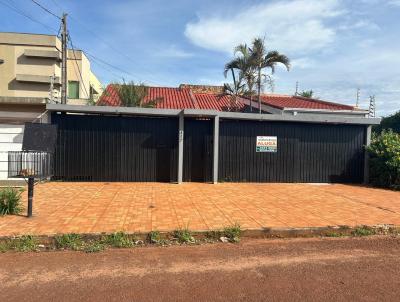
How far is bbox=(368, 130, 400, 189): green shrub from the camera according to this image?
12.8 meters

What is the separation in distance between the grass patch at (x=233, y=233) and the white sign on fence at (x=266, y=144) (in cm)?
687

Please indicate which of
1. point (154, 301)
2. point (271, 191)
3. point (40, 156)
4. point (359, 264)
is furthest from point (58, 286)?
point (271, 191)

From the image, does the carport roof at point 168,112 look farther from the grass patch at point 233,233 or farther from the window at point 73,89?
the window at point 73,89

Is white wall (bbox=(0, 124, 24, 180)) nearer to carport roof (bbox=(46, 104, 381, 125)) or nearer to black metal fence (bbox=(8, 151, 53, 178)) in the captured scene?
carport roof (bbox=(46, 104, 381, 125))

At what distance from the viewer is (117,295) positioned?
4254 millimetres

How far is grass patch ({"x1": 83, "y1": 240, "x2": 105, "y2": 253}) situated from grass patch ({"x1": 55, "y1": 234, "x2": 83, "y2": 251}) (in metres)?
Answer: 0.11

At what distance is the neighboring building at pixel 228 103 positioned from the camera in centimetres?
2177

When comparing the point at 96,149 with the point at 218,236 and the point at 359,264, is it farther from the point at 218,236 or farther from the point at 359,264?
the point at 359,264

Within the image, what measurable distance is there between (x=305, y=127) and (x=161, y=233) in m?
8.68

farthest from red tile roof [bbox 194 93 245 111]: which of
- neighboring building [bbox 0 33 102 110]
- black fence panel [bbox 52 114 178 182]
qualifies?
black fence panel [bbox 52 114 178 182]

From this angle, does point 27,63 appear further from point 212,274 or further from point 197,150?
point 212,274

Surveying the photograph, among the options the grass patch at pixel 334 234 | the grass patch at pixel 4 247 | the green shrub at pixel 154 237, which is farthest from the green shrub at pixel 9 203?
the grass patch at pixel 334 234

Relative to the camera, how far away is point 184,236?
6.43 meters

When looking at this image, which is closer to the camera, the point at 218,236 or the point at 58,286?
the point at 58,286
